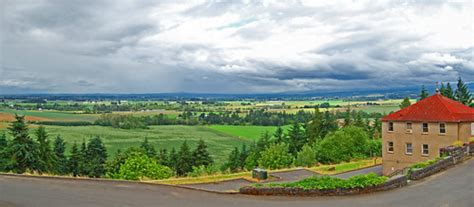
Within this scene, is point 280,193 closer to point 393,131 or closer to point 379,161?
point 393,131

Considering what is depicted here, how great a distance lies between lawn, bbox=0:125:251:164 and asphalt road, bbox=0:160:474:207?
7312 cm

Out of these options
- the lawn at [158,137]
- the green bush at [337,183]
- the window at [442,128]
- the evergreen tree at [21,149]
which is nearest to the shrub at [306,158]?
the window at [442,128]

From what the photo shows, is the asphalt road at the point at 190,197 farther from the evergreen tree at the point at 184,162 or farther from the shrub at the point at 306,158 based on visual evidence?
the evergreen tree at the point at 184,162

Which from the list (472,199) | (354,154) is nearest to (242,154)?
(354,154)

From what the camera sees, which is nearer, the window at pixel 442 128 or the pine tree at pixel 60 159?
the window at pixel 442 128

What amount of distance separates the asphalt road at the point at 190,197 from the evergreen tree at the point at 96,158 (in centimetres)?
5690

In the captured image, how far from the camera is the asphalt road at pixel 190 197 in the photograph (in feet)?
52.4

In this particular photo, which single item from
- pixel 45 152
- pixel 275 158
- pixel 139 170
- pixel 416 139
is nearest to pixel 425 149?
pixel 416 139

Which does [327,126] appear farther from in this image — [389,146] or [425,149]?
[425,149]

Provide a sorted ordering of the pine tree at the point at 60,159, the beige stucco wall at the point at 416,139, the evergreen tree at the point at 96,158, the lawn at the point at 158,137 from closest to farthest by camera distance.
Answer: the beige stucco wall at the point at 416,139 < the pine tree at the point at 60,159 < the evergreen tree at the point at 96,158 < the lawn at the point at 158,137

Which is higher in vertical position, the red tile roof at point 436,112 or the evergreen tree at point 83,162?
the red tile roof at point 436,112

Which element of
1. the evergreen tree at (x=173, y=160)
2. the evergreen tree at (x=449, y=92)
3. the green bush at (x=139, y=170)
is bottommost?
the evergreen tree at (x=173, y=160)

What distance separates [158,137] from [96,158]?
141ft

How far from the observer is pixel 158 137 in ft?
393
